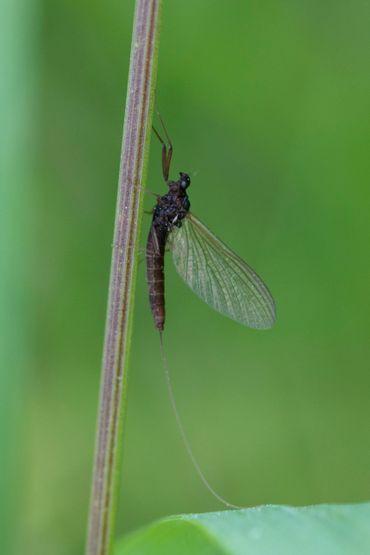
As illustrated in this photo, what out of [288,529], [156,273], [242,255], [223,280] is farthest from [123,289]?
[242,255]

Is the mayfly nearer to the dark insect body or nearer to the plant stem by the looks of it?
the dark insect body

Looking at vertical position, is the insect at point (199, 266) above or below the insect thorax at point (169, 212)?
below

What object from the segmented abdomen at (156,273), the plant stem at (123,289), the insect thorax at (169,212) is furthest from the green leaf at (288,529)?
the insect thorax at (169,212)

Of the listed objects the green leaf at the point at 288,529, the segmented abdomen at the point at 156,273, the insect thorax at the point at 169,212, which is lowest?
the green leaf at the point at 288,529

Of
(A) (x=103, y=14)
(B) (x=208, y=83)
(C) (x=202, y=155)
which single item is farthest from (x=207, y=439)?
(A) (x=103, y=14)

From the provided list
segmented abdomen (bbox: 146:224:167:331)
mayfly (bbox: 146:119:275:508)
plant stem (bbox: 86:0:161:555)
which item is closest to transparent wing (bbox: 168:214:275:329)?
mayfly (bbox: 146:119:275:508)

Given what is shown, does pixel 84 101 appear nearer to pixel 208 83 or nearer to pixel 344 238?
pixel 208 83

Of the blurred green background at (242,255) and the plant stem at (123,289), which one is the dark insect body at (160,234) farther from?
the plant stem at (123,289)
